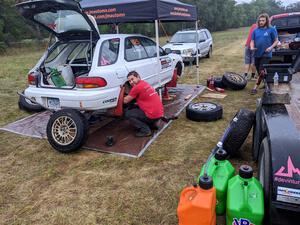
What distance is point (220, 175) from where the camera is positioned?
2.90 meters

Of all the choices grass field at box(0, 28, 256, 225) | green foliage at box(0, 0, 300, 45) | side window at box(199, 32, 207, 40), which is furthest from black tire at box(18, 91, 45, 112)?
side window at box(199, 32, 207, 40)

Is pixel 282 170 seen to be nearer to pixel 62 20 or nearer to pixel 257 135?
pixel 257 135

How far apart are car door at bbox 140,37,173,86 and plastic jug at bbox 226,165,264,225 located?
414 cm

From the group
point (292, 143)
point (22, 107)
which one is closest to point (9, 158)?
point (22, 107)

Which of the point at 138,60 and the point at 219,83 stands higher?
the point at 138,60

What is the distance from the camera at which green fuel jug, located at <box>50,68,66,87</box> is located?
17.4 ft

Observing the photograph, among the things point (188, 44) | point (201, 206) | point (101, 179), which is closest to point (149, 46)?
point (101, 179)

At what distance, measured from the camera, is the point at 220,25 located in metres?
56.1

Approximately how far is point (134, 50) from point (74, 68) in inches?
49.4

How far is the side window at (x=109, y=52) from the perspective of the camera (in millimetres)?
4886

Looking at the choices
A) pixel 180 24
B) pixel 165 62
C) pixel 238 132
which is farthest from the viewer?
pixel 180 24

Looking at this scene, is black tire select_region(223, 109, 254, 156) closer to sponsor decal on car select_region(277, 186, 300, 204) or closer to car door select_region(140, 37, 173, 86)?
sponsor decal on car select_region(277, 186, 300, 204)

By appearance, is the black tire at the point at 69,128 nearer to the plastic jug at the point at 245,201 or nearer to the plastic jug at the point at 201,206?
the plastic jug at the point at 201,206

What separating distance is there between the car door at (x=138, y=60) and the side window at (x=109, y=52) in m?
0.22
